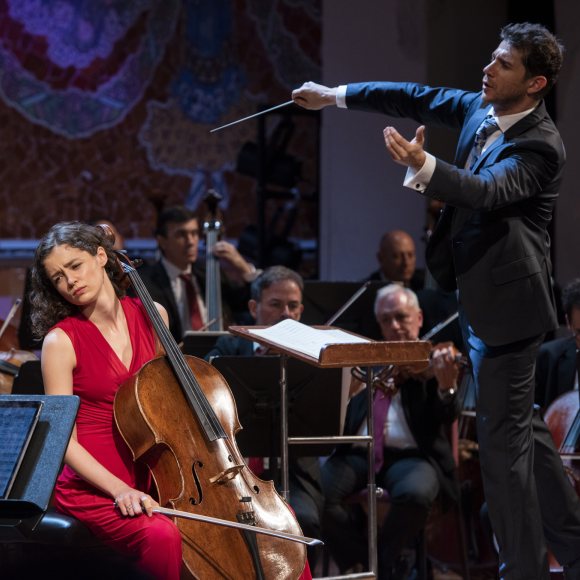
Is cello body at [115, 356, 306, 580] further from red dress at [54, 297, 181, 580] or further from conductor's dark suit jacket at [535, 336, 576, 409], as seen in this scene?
conductor's dark suit jacket at [535, 336, 576, 409]

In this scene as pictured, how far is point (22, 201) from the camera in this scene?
6.35 m

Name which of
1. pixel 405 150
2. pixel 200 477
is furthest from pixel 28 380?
pixel 405 150

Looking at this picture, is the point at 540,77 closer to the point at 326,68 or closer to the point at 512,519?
the point at 512,519

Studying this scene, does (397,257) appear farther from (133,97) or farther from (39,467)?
(39,467)

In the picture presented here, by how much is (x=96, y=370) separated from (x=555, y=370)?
72.4 inches

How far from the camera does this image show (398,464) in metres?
3.59

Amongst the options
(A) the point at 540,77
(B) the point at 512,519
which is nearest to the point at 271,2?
(A) the point at 540,77

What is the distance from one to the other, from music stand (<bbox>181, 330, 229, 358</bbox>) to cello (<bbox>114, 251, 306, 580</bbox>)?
3.50 feet

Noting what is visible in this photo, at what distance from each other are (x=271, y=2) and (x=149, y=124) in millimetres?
1034

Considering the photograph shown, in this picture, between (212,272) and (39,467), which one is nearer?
(39,467)

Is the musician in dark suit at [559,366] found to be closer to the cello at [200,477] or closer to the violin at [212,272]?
the violin at [212,272]

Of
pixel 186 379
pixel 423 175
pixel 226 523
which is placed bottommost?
pixel 226 523

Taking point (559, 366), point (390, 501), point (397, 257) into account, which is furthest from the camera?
point (397, 257)

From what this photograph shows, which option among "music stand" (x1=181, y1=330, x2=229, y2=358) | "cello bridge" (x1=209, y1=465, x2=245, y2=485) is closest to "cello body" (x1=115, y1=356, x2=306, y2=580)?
"cello bridge" (x1=209, y1=465, x2=245, y2=485)
